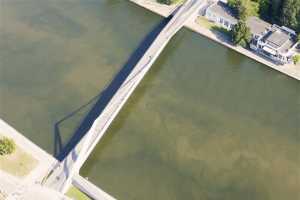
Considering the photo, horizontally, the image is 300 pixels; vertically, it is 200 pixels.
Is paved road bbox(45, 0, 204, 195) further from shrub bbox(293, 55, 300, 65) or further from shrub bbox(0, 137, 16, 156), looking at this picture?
shrub bbox(293, 55, 300, 65)

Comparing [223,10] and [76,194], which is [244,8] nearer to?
[223,10]

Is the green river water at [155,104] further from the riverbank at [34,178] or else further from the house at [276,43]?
the house at [276,43]

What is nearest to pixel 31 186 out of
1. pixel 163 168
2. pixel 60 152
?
pixel 60 152

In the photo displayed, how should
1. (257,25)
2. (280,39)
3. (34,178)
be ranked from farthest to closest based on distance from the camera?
(257,25)
(280,39)
(34,178)

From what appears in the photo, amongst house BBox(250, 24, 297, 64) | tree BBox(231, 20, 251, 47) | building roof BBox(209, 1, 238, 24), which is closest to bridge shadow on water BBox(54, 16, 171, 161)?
building roof BBox(209, 1, 238, 24)

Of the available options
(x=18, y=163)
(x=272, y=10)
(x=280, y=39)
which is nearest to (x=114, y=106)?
(x=18, y=163)

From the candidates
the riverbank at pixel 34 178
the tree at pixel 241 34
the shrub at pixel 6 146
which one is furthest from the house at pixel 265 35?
the shrub at pixel 6 146
